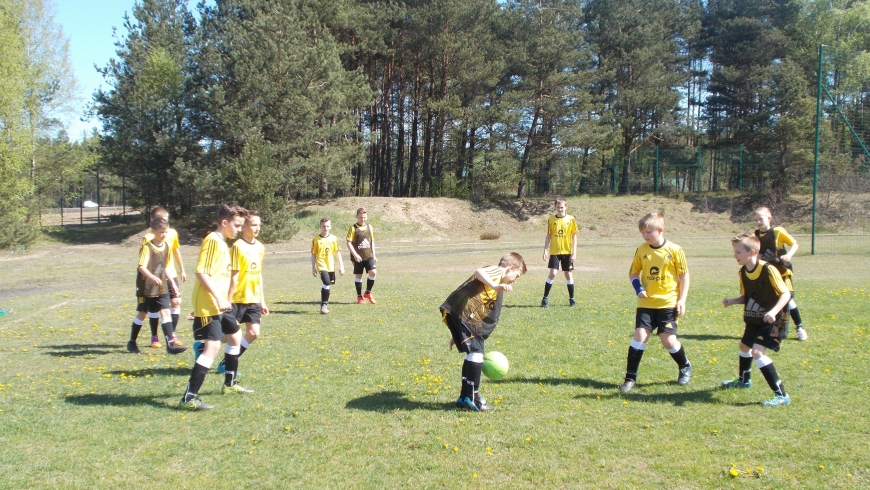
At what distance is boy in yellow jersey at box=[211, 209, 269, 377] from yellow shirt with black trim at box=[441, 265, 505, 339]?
7.93ft

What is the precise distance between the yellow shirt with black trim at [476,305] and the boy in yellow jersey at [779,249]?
5.64m

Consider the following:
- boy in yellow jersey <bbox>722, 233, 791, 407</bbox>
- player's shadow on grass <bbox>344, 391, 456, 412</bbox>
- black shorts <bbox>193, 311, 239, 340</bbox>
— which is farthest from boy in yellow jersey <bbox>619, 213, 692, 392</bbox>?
black shorts <bbox>193, 311, 239, 340</bbox>

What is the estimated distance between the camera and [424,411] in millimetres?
6336

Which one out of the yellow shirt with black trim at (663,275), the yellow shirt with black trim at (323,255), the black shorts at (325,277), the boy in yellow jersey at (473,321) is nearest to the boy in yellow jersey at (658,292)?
the yellow shirt with black trim at (663,275)

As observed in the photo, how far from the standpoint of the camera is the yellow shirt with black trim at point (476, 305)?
6.34m

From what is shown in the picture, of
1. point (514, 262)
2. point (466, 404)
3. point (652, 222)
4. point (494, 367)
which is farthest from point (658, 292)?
point (466, 404)

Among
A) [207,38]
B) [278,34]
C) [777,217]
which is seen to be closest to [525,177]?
[777,217]

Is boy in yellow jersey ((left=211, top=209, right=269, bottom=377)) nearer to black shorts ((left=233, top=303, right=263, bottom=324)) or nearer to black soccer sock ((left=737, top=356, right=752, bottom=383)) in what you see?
black shorts ((left=233, top=303, right=263, bottom=324))

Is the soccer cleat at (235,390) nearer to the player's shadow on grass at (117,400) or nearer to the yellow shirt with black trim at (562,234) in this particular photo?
the player's shadow on grass at (117,400)

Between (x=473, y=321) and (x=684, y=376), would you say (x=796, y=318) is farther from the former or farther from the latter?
(x=473, y=321)

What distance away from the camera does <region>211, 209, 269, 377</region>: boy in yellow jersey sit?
727cm

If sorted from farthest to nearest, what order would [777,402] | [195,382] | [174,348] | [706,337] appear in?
1. [706,337]
2. [174,348]
3. [195,382]
4. [777,402]

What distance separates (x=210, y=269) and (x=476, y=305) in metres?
2.94

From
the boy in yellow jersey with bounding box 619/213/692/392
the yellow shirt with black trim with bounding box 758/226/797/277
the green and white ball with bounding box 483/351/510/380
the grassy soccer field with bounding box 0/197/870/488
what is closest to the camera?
the grassy soccer field with bounding box 0/197/870/488
